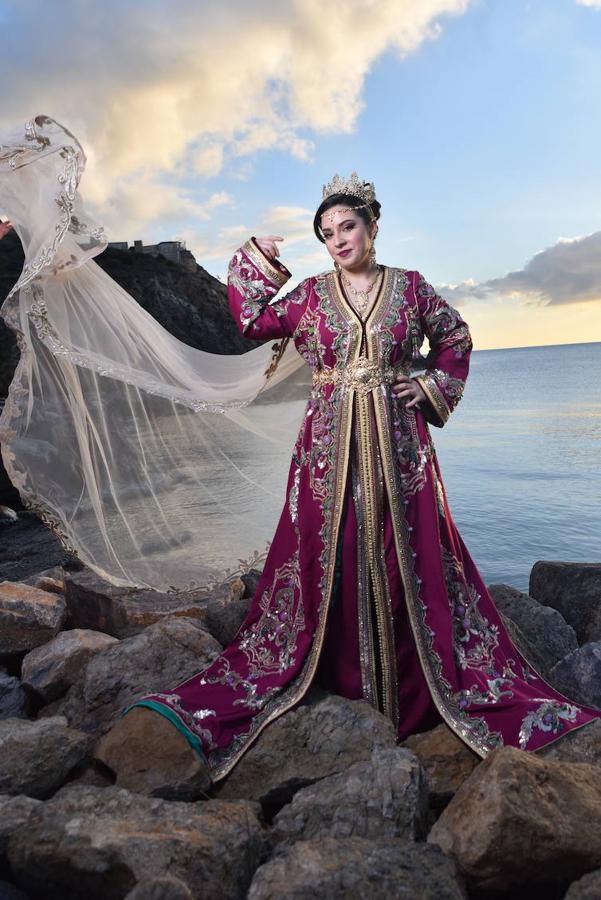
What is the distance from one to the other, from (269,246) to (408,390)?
730 mm

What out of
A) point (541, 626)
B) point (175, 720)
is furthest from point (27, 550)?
point (541, 626)

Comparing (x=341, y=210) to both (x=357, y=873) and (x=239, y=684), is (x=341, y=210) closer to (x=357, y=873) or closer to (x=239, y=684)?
(x=239, y=684)

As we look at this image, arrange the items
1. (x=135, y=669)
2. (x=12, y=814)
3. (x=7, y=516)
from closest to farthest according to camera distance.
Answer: (x=12, y=814), (x=135, y=669), (x=7, y=516)

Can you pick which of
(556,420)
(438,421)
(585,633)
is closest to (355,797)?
(438,421)

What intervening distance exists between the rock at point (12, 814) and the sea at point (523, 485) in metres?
5.15

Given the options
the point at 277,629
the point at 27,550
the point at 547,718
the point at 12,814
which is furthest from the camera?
the point at 27,550

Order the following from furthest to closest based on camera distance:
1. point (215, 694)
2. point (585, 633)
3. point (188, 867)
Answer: point (585, 633), point (215, 694), point (188, 867)

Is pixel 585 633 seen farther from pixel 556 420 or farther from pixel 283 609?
pixel 556 420

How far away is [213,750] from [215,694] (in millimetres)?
206

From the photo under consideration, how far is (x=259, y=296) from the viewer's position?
Result: 275 cm

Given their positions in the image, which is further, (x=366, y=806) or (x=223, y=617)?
(x=223, y=617)

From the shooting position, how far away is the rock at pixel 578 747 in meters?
2.35

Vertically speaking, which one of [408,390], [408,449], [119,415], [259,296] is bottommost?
[408,449]

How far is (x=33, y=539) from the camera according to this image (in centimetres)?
639
